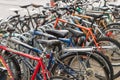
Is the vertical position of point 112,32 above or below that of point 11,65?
below

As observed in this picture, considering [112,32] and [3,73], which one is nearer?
[3,73]

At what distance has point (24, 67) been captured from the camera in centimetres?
422

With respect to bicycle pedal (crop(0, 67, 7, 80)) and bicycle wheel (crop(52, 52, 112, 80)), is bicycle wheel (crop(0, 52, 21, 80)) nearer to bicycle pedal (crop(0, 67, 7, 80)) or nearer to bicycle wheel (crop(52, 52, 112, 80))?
bicycle pedal (crop(0, 67, 7, 80))

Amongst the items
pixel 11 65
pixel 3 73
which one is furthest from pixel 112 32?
pixel 3 73

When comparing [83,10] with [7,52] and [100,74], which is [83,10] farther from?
[7,52]

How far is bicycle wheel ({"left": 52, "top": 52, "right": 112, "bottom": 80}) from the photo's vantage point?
3934mm

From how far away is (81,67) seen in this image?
421cm

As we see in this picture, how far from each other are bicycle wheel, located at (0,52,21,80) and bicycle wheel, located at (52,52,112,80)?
0.57 m

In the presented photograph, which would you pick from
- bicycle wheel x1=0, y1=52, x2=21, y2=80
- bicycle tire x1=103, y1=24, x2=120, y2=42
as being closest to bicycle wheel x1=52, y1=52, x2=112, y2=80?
bicycle wheel x1=0, y1=52, x2=21, y2=80

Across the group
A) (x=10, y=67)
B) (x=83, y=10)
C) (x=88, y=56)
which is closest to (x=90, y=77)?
(x=88, y=56)

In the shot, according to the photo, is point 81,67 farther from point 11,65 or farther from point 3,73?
point 3,73

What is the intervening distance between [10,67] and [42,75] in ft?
2.19

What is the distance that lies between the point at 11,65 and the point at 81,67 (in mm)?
976

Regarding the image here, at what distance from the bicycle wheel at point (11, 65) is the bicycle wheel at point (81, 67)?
22.3 inches
